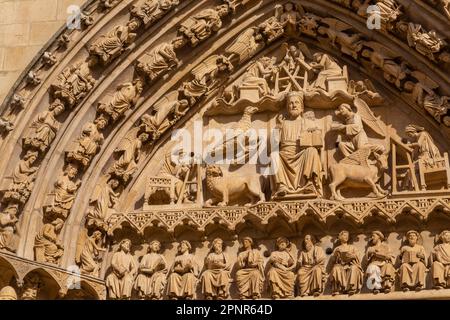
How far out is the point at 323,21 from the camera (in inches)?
443

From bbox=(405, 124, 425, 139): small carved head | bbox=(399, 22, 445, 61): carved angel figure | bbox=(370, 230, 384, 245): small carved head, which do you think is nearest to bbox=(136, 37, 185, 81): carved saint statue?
bbox=(399, 22, 445, 61): carved angel figure

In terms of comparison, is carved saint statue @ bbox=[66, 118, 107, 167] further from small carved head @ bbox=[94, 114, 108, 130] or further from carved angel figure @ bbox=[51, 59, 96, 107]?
carved angel figure @ bbox=[51, 59, 96, 107]

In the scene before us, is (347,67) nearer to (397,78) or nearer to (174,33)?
(397,78)

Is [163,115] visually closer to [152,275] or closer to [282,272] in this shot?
[152,275]

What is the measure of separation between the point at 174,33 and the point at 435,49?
2.98m

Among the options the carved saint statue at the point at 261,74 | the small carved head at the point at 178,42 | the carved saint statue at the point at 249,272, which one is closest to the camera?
the carved saint statue at the point at 249,272

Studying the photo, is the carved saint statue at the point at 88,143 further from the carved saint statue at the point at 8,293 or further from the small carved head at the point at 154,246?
the carved saint statue at the point at 8,293

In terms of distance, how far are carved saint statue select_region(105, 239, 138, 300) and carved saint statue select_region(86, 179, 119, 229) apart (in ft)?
1.11

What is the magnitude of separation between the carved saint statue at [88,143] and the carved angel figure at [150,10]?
1.25m

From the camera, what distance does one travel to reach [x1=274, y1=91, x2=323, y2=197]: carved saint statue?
10.5m

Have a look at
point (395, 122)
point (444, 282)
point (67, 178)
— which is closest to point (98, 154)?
point (67, 178)

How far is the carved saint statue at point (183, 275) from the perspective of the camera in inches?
399

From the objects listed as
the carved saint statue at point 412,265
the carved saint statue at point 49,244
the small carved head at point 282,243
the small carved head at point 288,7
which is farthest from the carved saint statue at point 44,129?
the carved saint statue at point 412,265

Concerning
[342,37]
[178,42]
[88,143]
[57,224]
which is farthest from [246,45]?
[57,224]
